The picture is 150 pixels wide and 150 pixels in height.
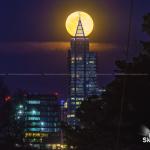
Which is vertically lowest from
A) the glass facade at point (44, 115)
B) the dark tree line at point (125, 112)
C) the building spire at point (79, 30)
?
the glass facade at point (44, 115)

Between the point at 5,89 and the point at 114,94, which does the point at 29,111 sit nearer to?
the point at 5,89

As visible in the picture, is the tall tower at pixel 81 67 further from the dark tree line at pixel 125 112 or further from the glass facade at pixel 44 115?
the glass facade at pixel 44 115

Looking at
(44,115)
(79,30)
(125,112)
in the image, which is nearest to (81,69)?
(125,112)

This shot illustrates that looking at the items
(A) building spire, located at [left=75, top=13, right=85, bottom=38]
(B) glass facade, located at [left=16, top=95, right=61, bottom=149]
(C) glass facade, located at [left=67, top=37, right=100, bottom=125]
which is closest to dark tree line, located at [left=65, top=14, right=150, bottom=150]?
(A) building spire, located at [left=75, top=13, right=85, bottom=38]

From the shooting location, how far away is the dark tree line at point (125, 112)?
3059 cm

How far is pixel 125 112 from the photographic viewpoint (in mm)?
30375

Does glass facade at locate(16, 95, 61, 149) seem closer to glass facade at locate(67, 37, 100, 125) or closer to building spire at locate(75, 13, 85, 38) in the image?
glass facade at locate(67, 37, 100, 125)

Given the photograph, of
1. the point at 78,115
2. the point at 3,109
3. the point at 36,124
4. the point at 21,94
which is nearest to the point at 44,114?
the point at 36,124

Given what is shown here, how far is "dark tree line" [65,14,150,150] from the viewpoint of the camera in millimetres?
30594

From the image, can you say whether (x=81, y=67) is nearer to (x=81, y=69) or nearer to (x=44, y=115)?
(x=81, y=69)

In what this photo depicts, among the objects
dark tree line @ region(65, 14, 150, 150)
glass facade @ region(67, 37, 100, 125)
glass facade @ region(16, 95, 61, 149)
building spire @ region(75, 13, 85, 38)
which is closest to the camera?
building spire @ region(75, 13, 85, 38)

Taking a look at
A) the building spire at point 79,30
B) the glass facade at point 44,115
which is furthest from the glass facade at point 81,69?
the glass facade at point 44,115

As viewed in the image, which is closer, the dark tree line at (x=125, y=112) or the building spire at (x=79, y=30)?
the building spire at (x=79, y=30)

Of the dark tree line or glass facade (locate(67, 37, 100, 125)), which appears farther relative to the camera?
glass facade (locate(67, 37, 100, 125))
